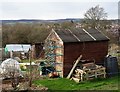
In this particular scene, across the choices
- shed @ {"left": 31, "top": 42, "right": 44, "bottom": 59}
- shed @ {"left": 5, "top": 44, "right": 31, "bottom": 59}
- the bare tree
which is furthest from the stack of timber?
the bare tree

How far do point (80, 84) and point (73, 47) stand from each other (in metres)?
3.10

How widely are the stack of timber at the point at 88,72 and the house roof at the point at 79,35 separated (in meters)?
2.04

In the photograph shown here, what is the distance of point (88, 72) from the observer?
15086 millimetres

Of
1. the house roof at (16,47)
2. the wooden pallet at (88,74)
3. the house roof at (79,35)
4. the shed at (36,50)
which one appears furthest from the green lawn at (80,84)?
the house roof at (16,47)

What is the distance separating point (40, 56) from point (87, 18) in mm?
8604

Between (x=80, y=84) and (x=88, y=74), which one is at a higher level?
(x=88, y=74)

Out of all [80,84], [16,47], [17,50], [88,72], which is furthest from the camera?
[16,47]

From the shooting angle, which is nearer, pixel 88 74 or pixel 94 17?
pixel 88 74

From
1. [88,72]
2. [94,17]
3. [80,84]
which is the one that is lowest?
[80,84]

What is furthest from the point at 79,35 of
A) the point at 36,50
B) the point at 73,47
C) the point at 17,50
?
the point at 17,50

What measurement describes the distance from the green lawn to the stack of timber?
1.34 feet

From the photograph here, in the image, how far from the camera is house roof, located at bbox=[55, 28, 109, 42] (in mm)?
16609

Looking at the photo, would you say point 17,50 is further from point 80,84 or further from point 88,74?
point 80,84

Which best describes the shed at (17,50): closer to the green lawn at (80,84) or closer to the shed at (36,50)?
the shed at (36,50)
